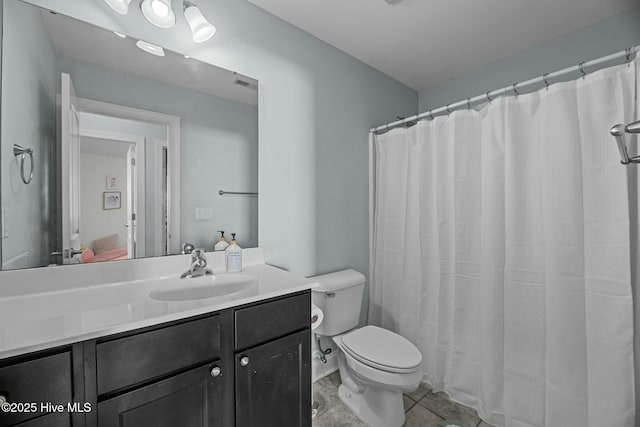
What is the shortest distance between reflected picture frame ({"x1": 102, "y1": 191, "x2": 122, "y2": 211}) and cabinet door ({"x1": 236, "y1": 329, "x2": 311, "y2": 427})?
2.75ft

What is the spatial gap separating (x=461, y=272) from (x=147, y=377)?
168 centimetres

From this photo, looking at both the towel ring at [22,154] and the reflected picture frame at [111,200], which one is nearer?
the towel ring at [22,154]

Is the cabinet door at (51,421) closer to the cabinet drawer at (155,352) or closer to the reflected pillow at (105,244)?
the cabinet drawer at (155,352)

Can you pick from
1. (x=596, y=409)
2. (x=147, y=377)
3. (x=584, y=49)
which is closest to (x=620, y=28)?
(x=584, y=49)

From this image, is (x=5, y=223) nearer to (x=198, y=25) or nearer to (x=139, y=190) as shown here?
(x=139, y=190)

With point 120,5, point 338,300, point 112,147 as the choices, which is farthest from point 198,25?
point 338,300

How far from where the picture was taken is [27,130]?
103 centimetres

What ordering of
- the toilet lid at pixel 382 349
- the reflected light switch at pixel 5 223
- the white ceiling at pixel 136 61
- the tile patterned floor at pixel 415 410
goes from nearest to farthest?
1. the reflected light switch at pixel 5 223
2. the white ceiling at pixel 136 61
3. the toilet lid at pixel 382 349
4. the tile patterned floor at pixel 415 410

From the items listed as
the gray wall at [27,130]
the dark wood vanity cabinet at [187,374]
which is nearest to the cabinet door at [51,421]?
the dark wood vanity cabinet at [187,374]

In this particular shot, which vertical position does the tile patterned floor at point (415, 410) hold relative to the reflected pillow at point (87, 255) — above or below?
below

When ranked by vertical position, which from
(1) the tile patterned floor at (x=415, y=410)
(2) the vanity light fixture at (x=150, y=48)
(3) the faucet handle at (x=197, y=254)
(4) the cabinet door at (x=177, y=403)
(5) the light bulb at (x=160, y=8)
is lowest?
(1) the tile patterned floor at (x=415, y=410)

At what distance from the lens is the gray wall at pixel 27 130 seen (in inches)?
38.4

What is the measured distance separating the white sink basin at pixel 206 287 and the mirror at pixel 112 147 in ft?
0.71

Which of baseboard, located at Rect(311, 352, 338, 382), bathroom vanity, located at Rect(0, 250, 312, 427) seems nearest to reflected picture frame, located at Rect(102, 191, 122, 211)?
bathroom vanity, located at Rect(0, 250, 312, 427)
